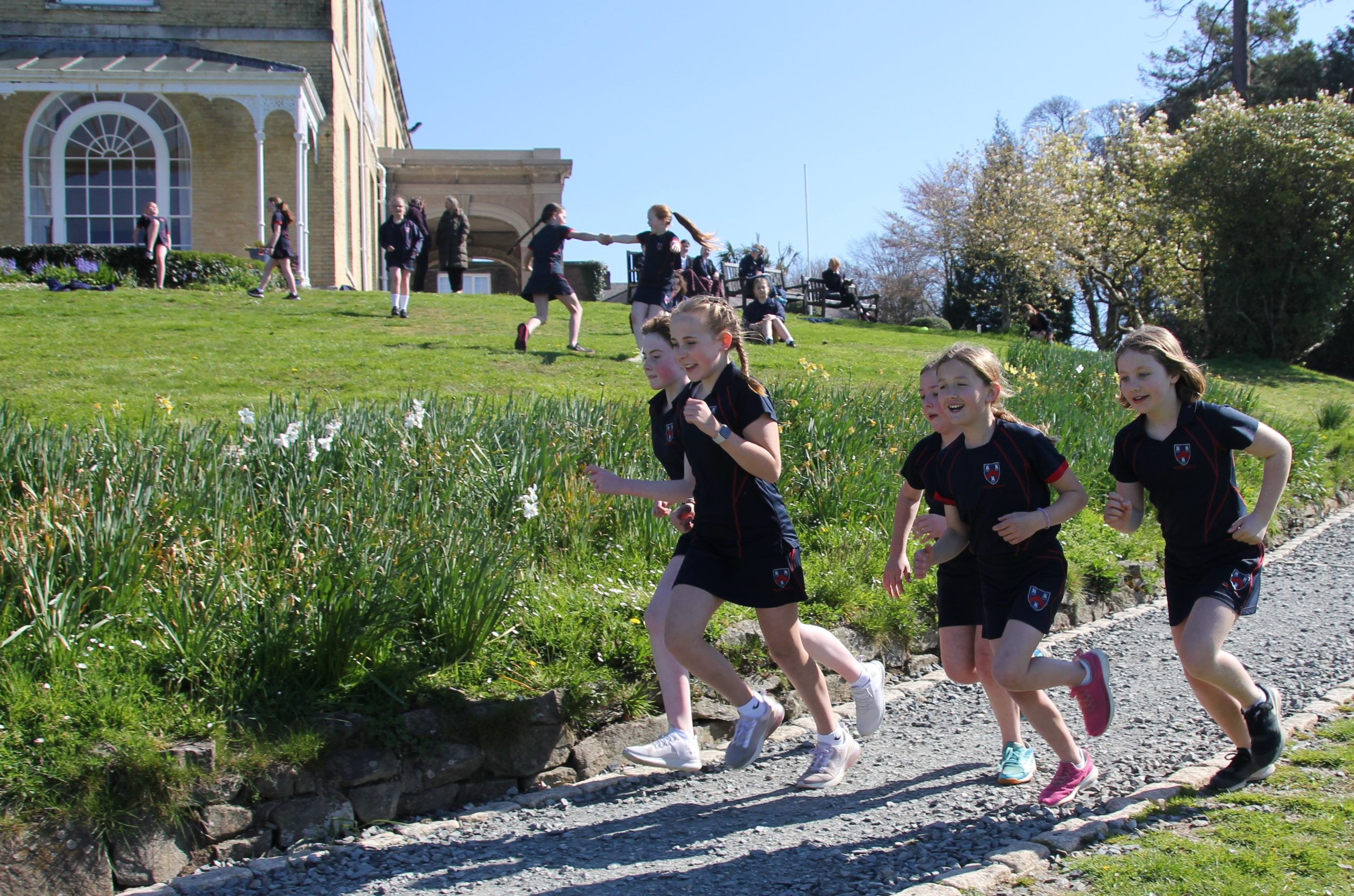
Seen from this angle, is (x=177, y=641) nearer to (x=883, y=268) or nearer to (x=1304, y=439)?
(x=1304, y=439)

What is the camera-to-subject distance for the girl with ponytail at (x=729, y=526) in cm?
376

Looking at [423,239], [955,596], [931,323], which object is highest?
[423,239]

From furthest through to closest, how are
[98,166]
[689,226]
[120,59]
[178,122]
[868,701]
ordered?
[178,122], [98,166], [120,59], [689,226], [868,701]

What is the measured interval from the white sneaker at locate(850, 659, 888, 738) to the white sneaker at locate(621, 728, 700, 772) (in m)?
0.71

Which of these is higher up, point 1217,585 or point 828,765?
point 1217,585

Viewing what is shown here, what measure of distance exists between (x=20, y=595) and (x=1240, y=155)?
821 inches

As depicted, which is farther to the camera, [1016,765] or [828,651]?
[828,651]

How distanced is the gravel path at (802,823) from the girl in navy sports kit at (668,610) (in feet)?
0.70

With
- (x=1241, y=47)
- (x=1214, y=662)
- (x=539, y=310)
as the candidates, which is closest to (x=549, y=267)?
(x=539, y=310)

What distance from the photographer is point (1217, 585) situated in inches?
144

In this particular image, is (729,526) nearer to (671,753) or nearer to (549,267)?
(671,753)

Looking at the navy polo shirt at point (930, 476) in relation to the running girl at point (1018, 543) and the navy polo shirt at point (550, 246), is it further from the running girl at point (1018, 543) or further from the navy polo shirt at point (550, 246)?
the navy polo shirt at point (550, 246)

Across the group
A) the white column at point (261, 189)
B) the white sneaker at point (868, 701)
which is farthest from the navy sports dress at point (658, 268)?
the white column at point (261, 189)

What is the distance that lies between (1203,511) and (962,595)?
834 mm
